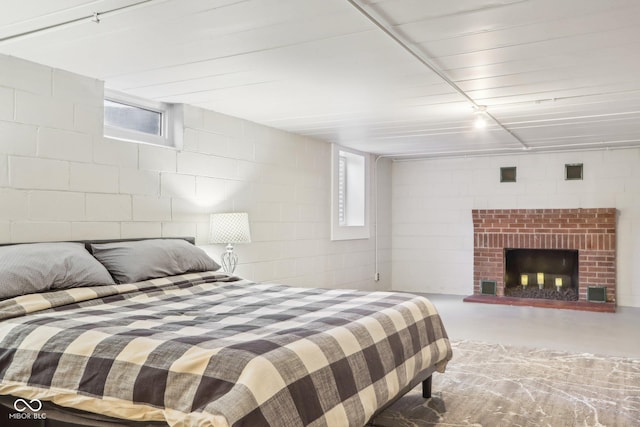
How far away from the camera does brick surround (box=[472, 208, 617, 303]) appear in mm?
7156

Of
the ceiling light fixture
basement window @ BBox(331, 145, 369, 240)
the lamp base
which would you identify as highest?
the ceiling light fixture

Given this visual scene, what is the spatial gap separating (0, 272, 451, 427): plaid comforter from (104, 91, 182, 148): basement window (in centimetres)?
Answer: 159

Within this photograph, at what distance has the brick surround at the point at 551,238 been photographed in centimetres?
716

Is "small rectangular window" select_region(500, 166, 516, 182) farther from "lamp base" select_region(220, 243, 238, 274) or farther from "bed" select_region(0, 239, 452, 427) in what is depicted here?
"bed" select_region(0, 239, 452, 427)

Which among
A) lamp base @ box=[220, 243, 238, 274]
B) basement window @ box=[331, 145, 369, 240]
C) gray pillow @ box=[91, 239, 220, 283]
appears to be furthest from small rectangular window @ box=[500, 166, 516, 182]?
gray pillow @ box=[91, 239, 220, 283]

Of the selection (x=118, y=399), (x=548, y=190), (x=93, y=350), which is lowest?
(x=118, y=399)

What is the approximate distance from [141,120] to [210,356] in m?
3.01

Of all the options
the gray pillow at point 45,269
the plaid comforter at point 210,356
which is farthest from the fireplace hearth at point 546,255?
the gray pillow at point 45,269

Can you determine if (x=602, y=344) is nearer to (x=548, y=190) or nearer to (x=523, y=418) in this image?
(x=523, y=418)

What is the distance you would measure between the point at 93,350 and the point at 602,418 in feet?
9.02

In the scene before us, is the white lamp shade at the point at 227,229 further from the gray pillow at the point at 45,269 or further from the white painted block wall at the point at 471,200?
the white painted block wall at the point at 471,200

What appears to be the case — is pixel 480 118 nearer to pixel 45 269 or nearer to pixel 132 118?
pixel 132 118

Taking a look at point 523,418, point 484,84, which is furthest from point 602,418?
point 484,84

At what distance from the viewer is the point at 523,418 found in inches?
122
